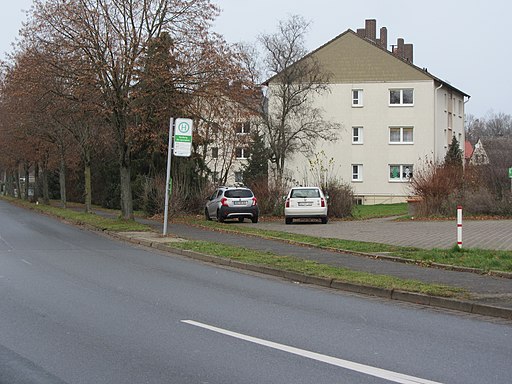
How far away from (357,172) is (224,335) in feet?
153

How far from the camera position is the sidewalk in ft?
30.4

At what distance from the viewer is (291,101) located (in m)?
49.4

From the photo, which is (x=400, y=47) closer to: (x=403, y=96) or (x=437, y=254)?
(x=403, y=96)

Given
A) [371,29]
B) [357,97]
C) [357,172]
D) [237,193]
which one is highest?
[371,29]

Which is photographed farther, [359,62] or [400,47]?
[400,47]

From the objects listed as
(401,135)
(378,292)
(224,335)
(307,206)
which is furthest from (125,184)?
(401,135)

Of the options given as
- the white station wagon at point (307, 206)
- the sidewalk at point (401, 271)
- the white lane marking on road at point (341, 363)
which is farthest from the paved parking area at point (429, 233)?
the white lane marking on road at point (341, 363)

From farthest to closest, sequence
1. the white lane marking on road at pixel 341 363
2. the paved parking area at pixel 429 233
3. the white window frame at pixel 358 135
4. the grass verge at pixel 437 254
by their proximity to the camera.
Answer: the white window frame at pixel 358 135
the paved parking area at pixel 429 233
the grass verge at pixel 437 254
the white lane marking on road at pixel 341 363

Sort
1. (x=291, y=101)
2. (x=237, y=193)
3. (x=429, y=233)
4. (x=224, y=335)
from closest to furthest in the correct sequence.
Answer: (x=224, y=335) < (x=429, y=233) < (x=237, y=193) < (x=291, y=101)

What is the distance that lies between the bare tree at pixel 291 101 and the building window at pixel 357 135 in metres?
2.13

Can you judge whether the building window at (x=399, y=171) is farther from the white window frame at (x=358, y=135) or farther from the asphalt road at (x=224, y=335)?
the asphalt road at (x=224, y=335)

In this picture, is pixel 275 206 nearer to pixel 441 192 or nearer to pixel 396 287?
pixel 441 192

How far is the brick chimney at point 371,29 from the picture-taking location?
58459mm

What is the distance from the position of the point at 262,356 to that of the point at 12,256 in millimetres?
10879
